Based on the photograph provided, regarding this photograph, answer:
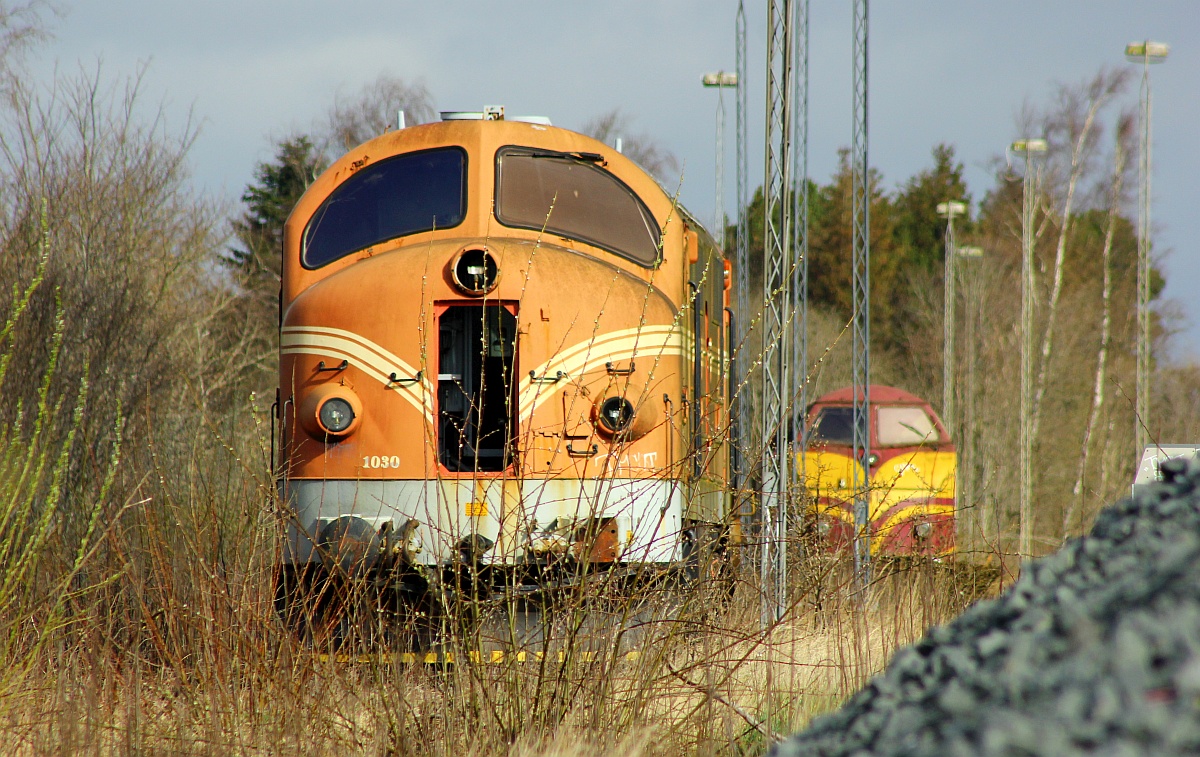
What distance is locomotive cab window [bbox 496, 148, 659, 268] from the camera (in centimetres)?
726

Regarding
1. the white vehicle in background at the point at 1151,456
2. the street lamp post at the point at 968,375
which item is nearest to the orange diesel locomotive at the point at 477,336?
the white vehicle in background at the point at 1151,456

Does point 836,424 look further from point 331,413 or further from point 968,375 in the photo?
point 968,375

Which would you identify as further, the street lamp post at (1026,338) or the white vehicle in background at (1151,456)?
the street lamp post at (1026,338)

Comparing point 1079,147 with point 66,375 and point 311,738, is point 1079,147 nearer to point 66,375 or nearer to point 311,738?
point 66,375

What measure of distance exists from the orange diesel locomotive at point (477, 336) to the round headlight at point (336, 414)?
0.01 metres

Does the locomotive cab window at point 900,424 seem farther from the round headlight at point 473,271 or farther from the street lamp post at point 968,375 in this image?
the street lamp post at point 968,375

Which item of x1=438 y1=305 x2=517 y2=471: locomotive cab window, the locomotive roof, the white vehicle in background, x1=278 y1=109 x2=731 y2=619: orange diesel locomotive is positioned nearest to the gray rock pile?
x1=278 y1=109 x2=731 y2=619: orange diesel locomotive

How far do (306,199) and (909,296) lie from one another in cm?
4239

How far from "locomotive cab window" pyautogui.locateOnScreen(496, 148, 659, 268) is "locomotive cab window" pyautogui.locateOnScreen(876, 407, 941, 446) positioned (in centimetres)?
851

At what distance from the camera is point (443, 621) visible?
179 inches

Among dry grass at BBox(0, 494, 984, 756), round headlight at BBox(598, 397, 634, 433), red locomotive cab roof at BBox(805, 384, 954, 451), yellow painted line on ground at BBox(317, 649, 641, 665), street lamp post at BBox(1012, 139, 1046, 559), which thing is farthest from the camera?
street lamp post at BBox(1012, 139, 1046, 559)

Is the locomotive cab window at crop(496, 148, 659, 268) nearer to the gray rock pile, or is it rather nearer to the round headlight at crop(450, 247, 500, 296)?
the round headlight at crop(450, 247, 500, 296)

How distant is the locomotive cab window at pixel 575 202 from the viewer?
7258 millimetres

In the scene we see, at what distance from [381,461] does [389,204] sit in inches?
67.3
